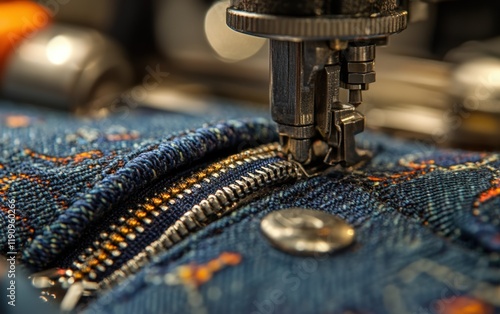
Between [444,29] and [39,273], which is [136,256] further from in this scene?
[444,29]

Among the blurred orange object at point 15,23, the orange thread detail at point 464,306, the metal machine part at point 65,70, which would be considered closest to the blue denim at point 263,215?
the orange thread detail at point 464,306

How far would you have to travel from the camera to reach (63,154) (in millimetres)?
633

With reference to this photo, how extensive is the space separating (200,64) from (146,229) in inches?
29.7

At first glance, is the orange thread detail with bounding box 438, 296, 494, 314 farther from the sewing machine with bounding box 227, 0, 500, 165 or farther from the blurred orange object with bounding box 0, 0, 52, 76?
the blurred orange object with bounding box 0, 0, 52, 76

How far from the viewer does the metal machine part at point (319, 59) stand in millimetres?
477

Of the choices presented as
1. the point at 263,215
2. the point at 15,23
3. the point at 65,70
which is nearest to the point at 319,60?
the point at 263,215

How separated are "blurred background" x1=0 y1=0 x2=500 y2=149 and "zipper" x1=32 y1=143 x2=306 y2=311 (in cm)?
31

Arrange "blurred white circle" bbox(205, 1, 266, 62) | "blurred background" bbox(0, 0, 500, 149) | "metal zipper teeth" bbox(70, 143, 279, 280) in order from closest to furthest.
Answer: "metal zipper teeth" bbox(70, 143, 279, 280)
"blurred background" bbox(0, 0, 500, 149)
"blurred white circle" bbox(205, 1, 266, 62)

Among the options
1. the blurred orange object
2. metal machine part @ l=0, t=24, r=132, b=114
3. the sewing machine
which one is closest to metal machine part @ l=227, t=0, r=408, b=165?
the sewing machine

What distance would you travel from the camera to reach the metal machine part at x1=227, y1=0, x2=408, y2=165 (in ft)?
1.56

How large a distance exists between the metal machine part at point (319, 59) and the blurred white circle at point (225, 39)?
599mm

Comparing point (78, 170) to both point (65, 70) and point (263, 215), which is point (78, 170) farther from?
point (65, 70)

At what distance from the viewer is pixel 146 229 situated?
1.70 feet

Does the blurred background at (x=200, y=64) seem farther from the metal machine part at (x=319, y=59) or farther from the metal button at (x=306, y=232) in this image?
the metal button at (x=306, y=232)
